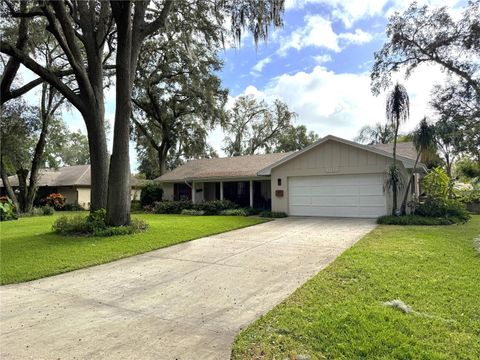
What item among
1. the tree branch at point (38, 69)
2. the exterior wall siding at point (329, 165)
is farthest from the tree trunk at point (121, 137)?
the exterior wall siding at point (329, 165)

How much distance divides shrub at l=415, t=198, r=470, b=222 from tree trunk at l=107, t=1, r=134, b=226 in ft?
36.6

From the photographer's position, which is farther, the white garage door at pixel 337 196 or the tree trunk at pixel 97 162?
the white garage door at pixel 337 196

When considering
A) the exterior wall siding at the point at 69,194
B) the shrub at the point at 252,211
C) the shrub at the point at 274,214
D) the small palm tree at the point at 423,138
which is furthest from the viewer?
the exterior wall siding at the point at 69,194

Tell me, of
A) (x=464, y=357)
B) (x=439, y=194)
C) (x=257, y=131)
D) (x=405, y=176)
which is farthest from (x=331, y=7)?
(x=257, y=131)

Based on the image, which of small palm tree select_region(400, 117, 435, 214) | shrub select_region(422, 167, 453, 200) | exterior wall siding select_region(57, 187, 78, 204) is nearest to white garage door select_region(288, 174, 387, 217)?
small palm tree select_region(400, 117, 435, 214)

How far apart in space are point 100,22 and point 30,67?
10.1 feet

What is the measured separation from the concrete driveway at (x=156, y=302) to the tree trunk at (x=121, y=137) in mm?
3686

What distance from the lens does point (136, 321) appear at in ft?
13.2

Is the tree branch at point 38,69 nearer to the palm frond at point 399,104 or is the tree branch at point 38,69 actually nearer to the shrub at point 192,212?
the shrub at point 192,212

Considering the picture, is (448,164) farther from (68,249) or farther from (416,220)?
(68,249)

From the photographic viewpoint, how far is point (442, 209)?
1294 cm

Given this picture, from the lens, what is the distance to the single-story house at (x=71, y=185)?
90.0ft

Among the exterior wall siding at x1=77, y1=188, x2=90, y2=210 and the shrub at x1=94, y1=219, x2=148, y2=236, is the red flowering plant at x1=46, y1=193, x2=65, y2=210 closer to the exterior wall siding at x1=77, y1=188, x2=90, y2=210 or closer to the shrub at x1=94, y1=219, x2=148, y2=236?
the exterior wall siding at x1=77, y1=188, x2=90, y2=210

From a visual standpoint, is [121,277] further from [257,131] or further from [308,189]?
[257,131]
